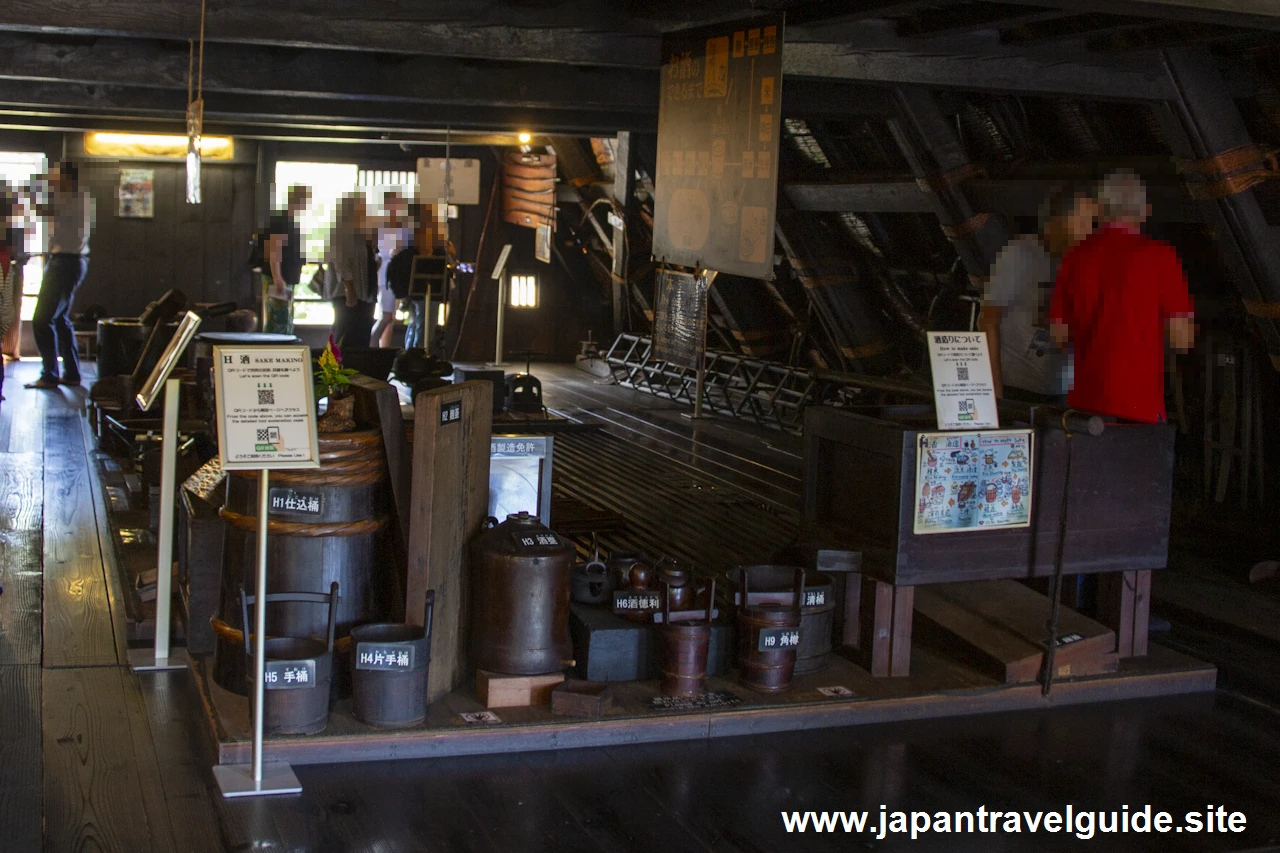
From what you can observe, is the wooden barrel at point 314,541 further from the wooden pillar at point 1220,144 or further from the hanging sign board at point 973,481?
the wooden pillar at point 1220,144

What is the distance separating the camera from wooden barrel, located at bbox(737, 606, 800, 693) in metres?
4.32

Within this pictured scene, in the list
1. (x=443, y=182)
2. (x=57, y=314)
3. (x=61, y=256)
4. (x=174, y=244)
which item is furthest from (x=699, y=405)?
(x=174, y=244)

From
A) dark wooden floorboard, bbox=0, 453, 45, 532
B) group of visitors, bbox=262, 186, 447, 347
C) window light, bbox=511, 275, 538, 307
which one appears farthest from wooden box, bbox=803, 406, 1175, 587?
window light, bbox=511, 275, 538, 307

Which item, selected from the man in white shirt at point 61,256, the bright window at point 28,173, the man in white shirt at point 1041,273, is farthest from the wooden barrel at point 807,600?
the bright window at point 28,173

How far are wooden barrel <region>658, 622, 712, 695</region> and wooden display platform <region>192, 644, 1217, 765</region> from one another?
0.29 feet

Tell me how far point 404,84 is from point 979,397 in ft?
16.0

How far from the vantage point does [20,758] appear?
12.5 feet

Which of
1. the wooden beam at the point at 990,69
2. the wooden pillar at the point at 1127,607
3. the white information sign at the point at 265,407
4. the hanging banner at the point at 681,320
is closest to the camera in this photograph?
the white information sign at the point at 265,407

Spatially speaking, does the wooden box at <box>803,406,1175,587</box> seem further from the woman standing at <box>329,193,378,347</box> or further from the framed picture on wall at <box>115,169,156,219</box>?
the framed picture on wall at <box>115,169,156,219</box>

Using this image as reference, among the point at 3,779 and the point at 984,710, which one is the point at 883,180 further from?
the point at 3,779

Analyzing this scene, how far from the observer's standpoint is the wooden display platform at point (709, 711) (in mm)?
3875

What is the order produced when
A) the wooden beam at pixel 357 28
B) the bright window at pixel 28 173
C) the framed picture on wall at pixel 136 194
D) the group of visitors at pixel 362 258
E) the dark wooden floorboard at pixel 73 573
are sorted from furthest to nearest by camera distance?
the framed picture on wall at pixel 136 194
the bright window at pixel 28 173
the group of visitors at pixel 362 258
the wooden beam at pixel 357 28
the dark wooden floorboard at pixel 73 573

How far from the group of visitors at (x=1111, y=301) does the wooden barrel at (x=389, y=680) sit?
8.03 ft

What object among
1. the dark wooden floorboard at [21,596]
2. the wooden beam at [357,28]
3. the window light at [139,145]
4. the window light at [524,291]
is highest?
the window light at [139,145]
